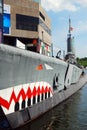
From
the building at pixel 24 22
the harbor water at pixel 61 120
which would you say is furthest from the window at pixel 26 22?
the harbor water at pixel 61 120

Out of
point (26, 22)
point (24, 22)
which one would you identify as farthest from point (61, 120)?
point (26, 22)

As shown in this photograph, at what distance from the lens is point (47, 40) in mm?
102562

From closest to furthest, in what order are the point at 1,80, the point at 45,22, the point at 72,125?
the point at 1,80, the point at 72,125, the point at 45,22

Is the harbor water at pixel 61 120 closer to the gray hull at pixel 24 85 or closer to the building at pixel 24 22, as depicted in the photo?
the gray hull at pixel 24 85

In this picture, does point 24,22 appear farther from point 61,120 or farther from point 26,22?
point 61,120

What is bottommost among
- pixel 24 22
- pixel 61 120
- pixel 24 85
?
pixel 61 120

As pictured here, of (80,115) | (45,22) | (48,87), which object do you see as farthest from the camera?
(45,22)

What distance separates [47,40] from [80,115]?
72378 mm

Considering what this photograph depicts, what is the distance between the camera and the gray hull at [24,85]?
900 inches

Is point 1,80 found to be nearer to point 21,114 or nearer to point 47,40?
point 21,114

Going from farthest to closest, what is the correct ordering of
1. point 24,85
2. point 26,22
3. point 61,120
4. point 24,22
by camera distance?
point 26,22, point 24,22, point 61,120, point 24,85

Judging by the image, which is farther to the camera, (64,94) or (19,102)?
(64,94)

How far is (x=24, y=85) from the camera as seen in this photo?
26.2 m

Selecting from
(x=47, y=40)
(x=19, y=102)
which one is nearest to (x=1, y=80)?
(x=19, y=102)
